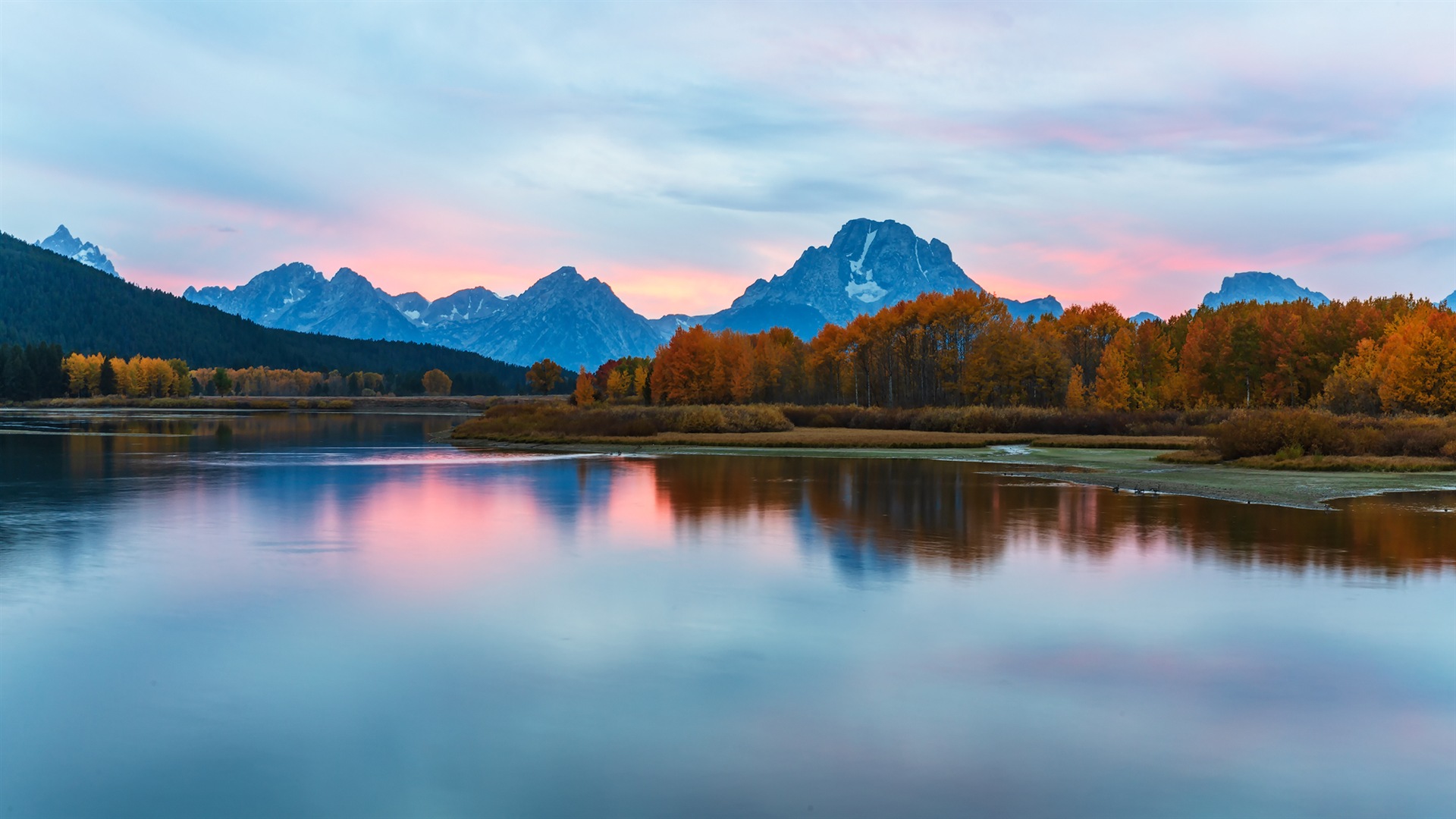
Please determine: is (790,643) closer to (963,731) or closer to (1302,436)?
(963,731)

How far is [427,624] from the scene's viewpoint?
15.4 meters

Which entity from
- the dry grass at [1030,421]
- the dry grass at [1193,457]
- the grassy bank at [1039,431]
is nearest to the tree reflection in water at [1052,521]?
the dry grass at [1193,457]

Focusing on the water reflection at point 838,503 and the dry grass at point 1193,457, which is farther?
the dry grass at point 1193,457

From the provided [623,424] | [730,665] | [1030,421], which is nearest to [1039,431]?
[1030,421]

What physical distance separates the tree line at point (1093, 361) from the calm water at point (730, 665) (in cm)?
5321

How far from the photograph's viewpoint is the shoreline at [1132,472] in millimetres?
33562

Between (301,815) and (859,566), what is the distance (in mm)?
13201

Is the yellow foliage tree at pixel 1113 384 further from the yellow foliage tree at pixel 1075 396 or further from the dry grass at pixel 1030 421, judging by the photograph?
the dry grass at pixel 1030 421

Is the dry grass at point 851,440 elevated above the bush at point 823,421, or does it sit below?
below

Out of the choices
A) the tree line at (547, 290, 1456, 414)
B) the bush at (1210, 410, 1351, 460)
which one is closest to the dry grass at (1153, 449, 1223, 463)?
the bush at (1210, 410, 1351, 460)

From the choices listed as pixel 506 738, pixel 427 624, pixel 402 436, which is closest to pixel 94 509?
pixel 427 624

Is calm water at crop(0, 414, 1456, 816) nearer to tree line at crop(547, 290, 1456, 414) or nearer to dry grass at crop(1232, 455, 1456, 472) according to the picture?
dry grass at crop(1232, 455, 1456, 472)

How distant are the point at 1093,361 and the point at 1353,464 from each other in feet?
266

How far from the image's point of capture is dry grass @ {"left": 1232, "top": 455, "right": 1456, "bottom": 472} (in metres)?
40.8
